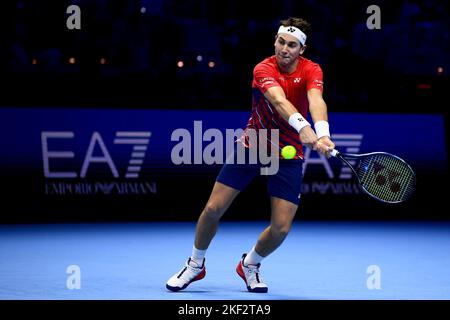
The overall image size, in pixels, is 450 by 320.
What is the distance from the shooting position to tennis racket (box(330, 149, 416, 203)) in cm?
623

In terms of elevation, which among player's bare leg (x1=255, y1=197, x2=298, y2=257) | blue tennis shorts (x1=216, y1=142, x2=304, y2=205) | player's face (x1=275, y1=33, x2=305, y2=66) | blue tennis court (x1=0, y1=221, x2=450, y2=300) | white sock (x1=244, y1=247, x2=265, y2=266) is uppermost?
player's face (x1=275, y1=33, x2=305, y2=66)

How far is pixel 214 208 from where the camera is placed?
6566mm

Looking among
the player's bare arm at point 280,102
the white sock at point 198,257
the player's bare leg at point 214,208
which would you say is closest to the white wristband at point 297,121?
the player's bare arm at point 280,102

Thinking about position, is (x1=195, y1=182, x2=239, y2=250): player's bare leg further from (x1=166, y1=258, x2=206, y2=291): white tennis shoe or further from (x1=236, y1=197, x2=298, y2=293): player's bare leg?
(x1=236, y1=197, x2=298, y2=293): player's bare leg

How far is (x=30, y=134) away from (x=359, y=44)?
5.29 meters

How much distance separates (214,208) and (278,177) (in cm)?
55

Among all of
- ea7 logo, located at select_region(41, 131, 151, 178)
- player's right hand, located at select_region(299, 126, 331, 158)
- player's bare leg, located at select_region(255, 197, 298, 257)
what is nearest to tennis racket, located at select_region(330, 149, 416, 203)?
player's right hand, located at select_region(299, 126, 331, 158)

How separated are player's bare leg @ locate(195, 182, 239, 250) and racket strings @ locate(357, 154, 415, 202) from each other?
1.02m

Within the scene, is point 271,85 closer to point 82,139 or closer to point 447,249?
point 447,249

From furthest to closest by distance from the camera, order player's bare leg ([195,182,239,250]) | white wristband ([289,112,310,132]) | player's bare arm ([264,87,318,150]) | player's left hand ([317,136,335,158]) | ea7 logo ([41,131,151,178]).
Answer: ea7 logo ([41,131,151,178])
player's bare leg ([195,182,239,250])
player's bare arm ([264,87,318,150])
white wristband ([289,112,310,132])
player's left hand ([317,136,335,158])

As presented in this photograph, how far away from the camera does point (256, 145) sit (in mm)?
6586

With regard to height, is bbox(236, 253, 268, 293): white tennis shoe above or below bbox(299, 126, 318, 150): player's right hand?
below

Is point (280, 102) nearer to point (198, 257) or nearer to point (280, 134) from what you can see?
point (280, 134)

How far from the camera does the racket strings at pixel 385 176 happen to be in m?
6.23
